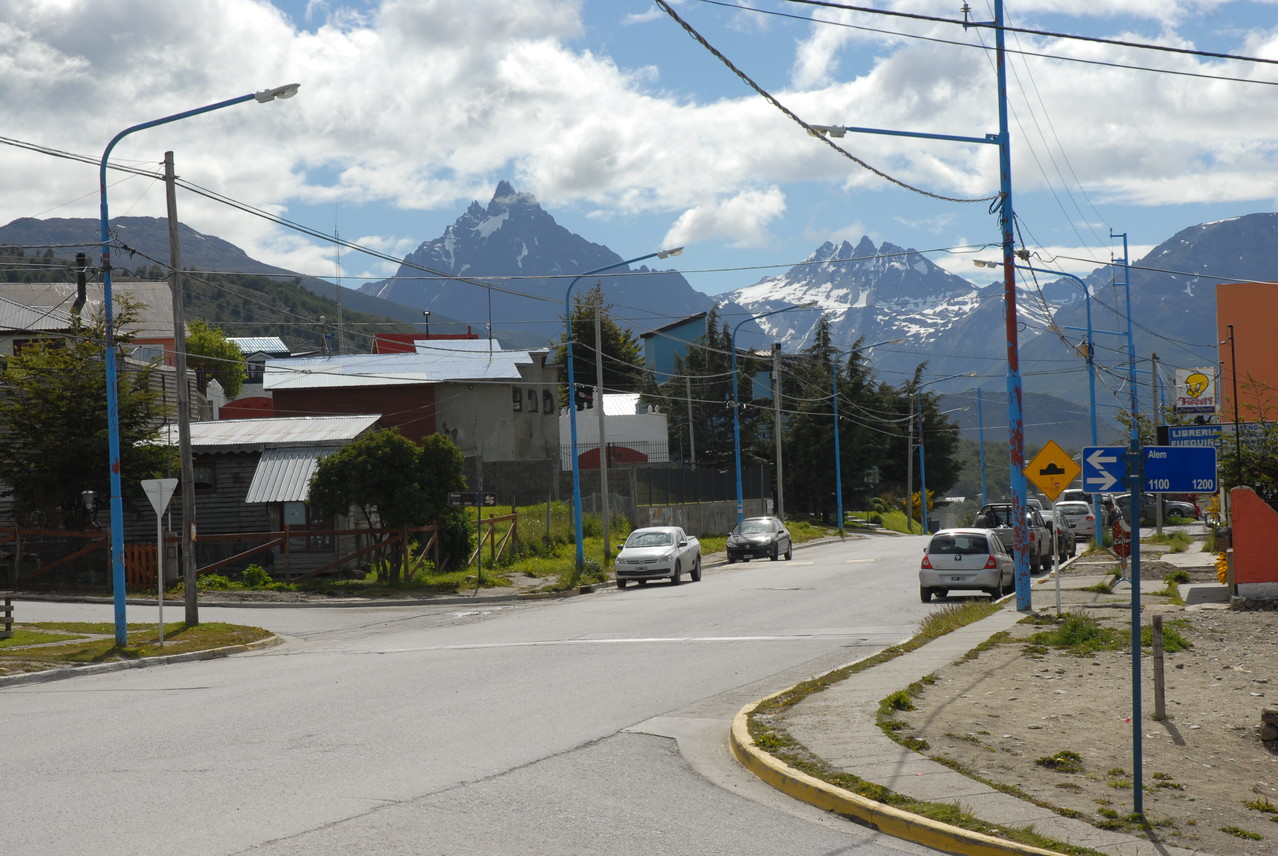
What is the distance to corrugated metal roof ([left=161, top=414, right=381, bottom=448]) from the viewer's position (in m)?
36.1

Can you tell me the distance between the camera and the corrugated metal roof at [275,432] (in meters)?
36.1

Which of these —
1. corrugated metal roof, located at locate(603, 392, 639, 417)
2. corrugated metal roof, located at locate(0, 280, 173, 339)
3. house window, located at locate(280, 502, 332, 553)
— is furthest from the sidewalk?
corrugated metal roof, located at locate(603, 392, 639, 417)

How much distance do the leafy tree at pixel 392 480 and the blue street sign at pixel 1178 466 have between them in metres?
23.8

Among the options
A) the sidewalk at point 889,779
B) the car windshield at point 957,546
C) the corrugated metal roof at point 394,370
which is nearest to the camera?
the sidewalk at point 889,779

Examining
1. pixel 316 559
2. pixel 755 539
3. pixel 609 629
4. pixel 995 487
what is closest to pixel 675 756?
pixel 609 629

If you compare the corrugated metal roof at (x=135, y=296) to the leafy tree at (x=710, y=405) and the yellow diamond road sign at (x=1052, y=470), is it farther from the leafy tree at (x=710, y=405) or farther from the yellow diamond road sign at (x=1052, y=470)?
the yellow diamond road sign at (x=1052, y=470)

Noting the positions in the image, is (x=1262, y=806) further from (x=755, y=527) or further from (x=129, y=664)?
(x=755, y=527)

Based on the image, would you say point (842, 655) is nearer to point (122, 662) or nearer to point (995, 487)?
point (122, 662)

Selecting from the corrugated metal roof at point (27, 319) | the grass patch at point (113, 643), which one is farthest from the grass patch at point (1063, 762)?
the corrugated metal roof at point (27, 319)

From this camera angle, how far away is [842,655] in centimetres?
1608

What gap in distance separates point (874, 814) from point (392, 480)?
2518 centimetres

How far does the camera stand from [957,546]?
2503 centimetres

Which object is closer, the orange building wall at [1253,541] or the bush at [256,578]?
the orange building wall at [1253,541]

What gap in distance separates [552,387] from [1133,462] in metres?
53.8
